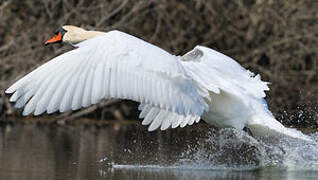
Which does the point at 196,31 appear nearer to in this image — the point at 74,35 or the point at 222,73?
the point at 74,35

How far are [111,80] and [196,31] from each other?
28.6ft

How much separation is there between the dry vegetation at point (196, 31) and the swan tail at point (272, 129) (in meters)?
5.42

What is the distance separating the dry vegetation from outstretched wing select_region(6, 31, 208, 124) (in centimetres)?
673

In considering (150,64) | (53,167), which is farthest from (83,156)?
(150,64)

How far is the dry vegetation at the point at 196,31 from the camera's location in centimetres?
1302

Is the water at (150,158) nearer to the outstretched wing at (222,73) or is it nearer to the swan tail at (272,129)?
the swan tail at (272,129)

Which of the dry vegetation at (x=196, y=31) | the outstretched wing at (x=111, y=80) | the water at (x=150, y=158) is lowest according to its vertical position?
the water at (x=150, y=158)

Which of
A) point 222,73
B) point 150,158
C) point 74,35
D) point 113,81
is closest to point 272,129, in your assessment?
point 222,73

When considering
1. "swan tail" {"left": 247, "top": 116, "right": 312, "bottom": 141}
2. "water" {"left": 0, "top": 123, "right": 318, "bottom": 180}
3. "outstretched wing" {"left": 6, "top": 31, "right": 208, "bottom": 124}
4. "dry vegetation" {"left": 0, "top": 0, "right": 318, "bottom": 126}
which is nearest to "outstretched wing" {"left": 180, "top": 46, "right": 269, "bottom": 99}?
"swan tail" {"left": 247, "top": 116, "right": 312, "bottom": 141}

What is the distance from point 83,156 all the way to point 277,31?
23.1 feet

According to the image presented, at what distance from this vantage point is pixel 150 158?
801 cm

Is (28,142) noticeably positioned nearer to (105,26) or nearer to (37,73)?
(37,73)

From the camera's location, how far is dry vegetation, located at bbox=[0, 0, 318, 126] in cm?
1302

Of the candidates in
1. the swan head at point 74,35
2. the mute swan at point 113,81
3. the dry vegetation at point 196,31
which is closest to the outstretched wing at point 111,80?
the mute swan at point 113,81
